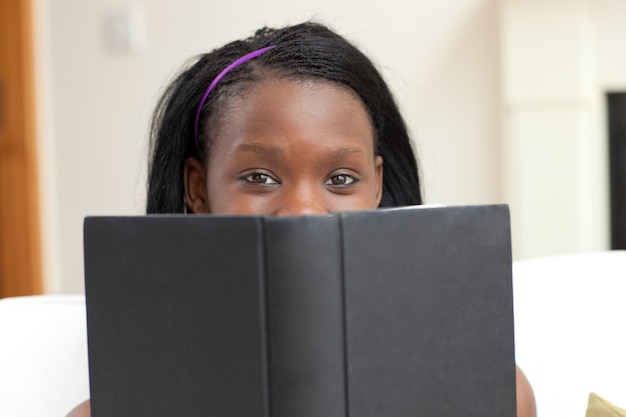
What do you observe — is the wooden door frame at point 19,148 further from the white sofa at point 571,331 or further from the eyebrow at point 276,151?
the white sofa at point 571,331

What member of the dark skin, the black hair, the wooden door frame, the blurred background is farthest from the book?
the wooden door frame

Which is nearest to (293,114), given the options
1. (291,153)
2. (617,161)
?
(291,153)

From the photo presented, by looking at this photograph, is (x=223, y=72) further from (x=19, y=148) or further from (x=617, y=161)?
(x=19, y=148)

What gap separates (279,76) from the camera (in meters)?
1.03

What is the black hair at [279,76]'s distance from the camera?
1061 mm

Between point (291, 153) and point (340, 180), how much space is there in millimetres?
87

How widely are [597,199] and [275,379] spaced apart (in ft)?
5.43

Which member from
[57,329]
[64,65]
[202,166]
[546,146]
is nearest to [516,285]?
[202,166]

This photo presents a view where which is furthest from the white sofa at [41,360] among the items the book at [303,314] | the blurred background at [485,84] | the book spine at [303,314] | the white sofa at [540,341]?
the blurred background at [485,84]

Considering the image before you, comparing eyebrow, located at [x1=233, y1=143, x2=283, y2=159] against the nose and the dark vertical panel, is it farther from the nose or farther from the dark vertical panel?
the dark vertical panel

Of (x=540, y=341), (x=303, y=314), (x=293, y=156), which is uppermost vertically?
(x=293, y=156)

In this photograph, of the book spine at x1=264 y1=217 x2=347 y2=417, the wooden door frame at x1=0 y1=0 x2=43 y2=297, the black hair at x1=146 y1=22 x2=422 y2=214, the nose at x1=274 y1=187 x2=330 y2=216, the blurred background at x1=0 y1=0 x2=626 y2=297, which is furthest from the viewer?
the wooden door frame at x1=0 y1=0 x2=43 y2=297

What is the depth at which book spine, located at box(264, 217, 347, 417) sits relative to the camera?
569mm

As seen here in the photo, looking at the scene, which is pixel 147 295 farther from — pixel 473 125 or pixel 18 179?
pixel 18 179
